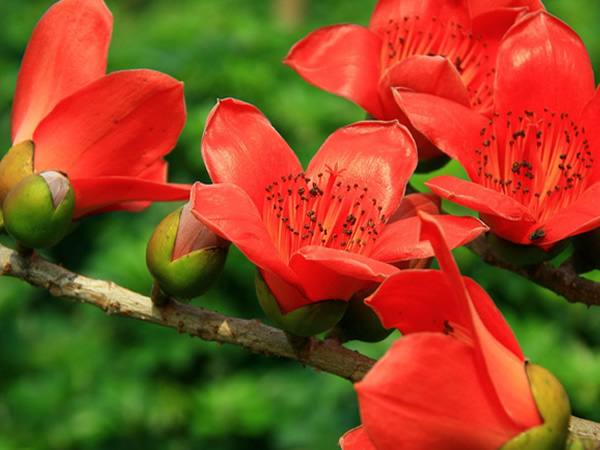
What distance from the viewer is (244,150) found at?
1087mm

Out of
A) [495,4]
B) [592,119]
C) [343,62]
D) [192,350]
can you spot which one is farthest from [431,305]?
[192,350]

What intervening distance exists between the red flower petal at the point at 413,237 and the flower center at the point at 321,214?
29 mm

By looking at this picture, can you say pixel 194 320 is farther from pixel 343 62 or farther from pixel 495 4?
pixel 495 4

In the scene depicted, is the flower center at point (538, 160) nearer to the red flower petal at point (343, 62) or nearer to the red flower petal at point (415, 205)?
the red flower petal at point (415, 205)

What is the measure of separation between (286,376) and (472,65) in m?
Answer: 2.41

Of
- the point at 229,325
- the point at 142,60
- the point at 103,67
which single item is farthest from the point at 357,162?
the point at 142,60

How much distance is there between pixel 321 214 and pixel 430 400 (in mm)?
358

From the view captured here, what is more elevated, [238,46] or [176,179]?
[238,46]

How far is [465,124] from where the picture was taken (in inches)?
45.0

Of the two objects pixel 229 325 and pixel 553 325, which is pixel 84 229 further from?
pixel 229 325

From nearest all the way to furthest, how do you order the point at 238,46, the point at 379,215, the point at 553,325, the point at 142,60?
the point at 379,215, the point at 553,325, the point at 142,60, the point at 238,46

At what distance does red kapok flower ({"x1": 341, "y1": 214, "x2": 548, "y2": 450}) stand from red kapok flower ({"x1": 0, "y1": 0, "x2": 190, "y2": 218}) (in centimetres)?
47

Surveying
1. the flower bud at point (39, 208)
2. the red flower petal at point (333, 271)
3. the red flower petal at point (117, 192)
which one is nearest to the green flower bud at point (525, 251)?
the red flower petal at point (333, 271)

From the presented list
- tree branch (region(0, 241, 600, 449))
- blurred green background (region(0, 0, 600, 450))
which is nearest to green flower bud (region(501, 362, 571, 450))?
tree branch (region(0, 241, 600, 449))
